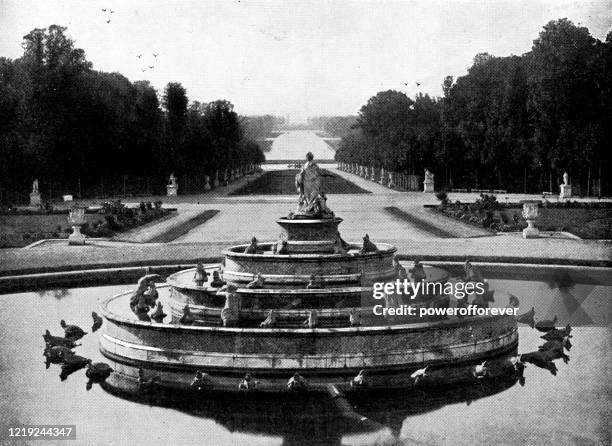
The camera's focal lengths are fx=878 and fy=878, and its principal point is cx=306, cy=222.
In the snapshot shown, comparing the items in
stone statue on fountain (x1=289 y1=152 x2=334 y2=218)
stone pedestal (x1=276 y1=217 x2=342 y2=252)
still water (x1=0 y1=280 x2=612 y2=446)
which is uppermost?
stone statue on fountain (x1=289 y1=152 x2=334 y2=218)

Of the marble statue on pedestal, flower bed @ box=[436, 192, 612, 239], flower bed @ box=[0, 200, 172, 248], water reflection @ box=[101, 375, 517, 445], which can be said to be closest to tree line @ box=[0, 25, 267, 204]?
flower bed @ box=[0, 200, 172, 248]

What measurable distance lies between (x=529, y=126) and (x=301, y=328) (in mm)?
49960

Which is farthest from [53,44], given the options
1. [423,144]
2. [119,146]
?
[423,144]

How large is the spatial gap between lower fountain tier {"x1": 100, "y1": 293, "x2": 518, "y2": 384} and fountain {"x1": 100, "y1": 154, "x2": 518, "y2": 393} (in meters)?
0.02

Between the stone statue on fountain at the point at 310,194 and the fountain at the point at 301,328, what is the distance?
28 mm

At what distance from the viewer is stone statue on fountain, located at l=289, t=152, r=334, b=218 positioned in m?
20.3

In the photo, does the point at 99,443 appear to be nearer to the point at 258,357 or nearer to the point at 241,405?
the point at 241,405

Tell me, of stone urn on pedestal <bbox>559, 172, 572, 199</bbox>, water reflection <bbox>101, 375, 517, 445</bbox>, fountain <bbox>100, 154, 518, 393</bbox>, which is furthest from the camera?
stone urn on pedestal <bbox>559, 172, 572, 199</bbox>

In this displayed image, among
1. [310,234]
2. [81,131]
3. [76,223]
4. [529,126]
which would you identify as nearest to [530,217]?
[310,234]

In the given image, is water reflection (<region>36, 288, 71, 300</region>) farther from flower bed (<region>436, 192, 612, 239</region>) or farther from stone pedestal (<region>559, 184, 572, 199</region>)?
stone pedestal (<region>559, 184, 572, 199</region>)

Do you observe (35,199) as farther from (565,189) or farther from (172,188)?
(565,189)

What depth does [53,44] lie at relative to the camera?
6812cm

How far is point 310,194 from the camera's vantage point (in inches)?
806

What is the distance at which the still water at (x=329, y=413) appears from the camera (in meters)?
12.2
